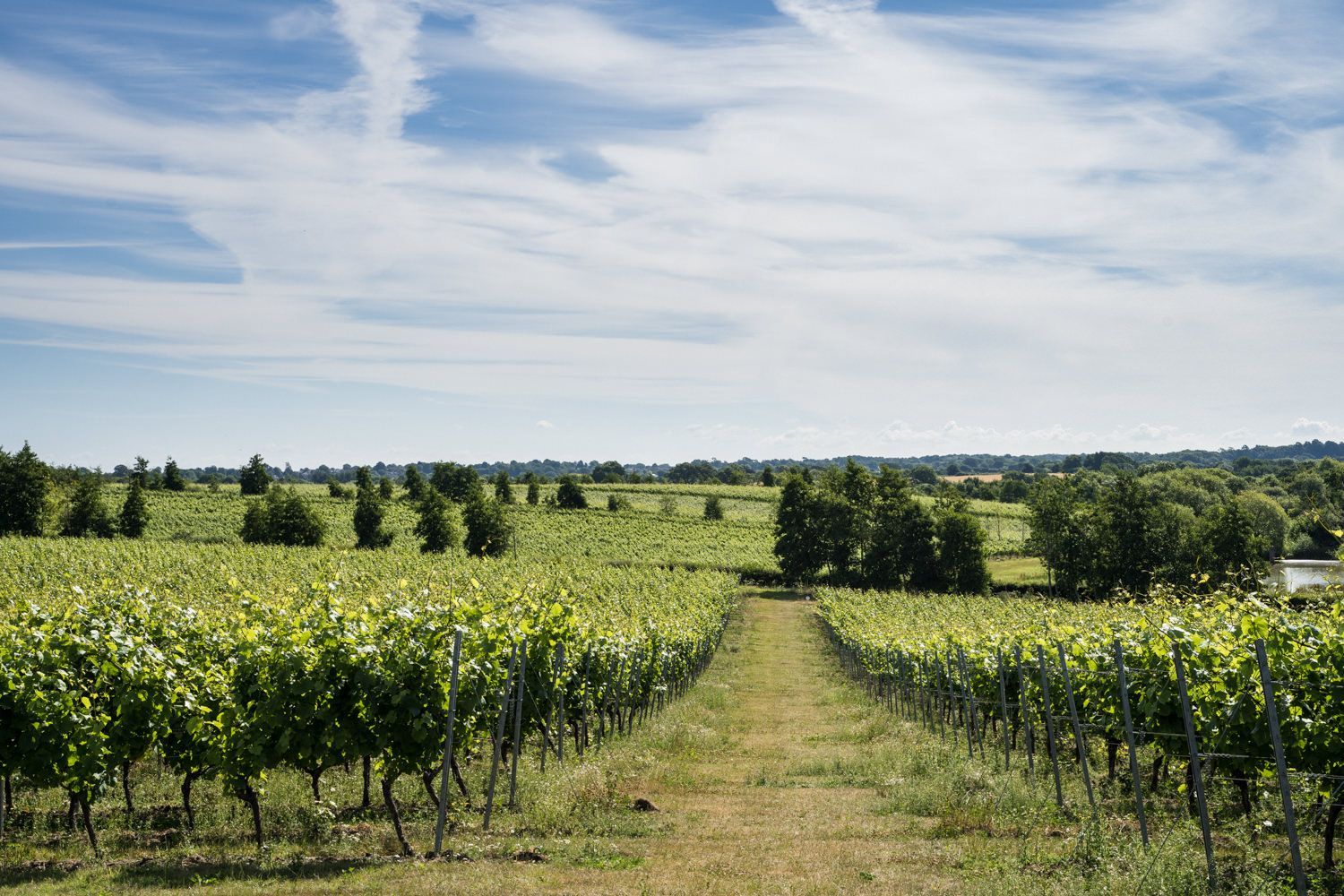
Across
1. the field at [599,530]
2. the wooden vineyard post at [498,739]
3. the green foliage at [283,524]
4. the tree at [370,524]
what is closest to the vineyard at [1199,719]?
the wooden vineyard post at [498,739]

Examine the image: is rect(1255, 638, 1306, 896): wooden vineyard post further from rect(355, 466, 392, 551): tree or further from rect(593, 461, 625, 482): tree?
rect(593, 461, 625, 482): tree

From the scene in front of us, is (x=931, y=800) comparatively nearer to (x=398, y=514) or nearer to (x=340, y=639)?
(x=340, y=639)

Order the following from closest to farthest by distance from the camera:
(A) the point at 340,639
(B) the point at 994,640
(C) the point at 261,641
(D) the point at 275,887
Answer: (D) the point at 275,887, (A) the point at 340,639, (C) the point at 261,641, (B) the point at 994,640

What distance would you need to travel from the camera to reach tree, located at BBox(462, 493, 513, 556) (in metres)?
78.1

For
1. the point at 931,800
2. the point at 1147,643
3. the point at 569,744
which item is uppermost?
the point at 1147,643

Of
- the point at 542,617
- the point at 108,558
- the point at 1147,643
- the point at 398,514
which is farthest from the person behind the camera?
the point at 398,514

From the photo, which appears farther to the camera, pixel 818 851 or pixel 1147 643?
pixel 1147 643

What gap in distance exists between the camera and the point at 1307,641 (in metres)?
10.4

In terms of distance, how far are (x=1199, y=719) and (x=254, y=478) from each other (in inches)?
4175

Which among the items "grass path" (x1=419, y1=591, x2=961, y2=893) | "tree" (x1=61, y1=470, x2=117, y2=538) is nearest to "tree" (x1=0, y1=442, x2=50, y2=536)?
"tree" (x1=61, y1=470, x2=117, y2=538)

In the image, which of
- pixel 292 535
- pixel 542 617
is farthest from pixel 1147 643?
pixel 292 535

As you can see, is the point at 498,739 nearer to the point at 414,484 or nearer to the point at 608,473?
the point at 414,484

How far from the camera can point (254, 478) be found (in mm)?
103312

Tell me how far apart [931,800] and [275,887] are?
8.18 metres
